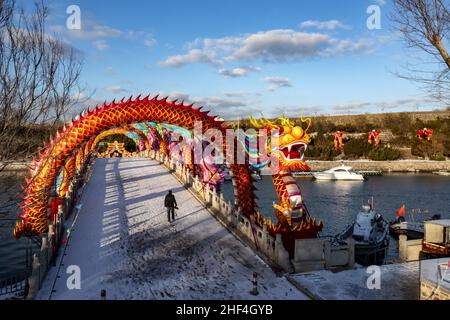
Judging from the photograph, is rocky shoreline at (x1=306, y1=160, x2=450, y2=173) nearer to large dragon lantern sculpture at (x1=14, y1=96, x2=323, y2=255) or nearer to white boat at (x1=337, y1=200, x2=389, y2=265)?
white boat at (x1=337, y1=200, x2=389, y2=265)

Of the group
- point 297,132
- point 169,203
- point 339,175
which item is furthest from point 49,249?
point 339,175

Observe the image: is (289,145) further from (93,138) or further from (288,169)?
(93,138)

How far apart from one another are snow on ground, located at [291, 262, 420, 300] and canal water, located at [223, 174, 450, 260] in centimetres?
1095

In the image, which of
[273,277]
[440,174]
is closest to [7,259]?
[273,277]

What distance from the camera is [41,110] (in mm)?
7164

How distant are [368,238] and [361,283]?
29.9ft

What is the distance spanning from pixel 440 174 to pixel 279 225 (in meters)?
49.0

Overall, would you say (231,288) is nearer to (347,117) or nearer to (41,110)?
(41,110)

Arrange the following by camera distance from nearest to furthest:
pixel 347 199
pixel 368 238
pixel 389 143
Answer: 1. pixel 368 238
2. pixel 347 199
3. pixel 389 143

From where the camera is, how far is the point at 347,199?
120ft

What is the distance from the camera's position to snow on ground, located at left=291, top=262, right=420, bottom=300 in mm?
9125

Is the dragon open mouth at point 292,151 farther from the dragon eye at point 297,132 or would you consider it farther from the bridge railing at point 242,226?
the bridge railing at point 242,226

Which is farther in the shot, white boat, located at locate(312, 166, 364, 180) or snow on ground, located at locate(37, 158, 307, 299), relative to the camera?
white boat, located at locate(312, 166, 364, 180)

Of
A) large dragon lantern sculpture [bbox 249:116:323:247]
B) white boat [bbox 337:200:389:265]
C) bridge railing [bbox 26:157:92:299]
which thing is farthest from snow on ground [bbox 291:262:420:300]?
white boat [bbox 337:200:389:265]
